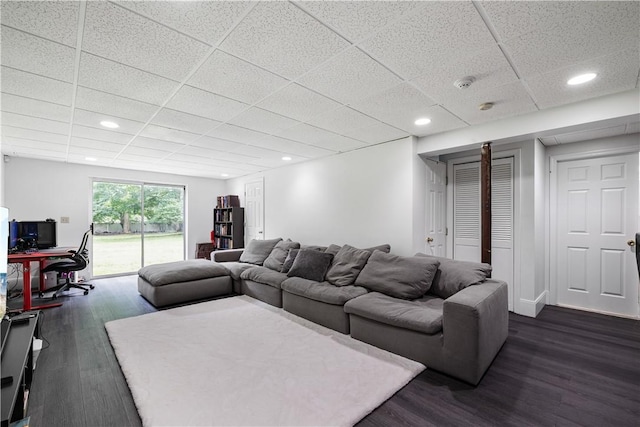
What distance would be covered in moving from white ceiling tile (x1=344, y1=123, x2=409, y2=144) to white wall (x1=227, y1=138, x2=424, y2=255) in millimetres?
164

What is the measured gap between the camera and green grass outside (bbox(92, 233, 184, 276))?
5934mm

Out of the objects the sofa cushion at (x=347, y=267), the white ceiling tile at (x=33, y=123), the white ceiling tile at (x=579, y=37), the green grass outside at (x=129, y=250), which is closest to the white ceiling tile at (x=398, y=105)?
the white ceiling tile at (x=579, y=37)

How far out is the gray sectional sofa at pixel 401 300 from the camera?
217 cm

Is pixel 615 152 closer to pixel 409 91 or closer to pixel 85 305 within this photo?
pixel 409 91

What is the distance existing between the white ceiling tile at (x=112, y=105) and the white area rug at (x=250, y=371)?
90.5 inches

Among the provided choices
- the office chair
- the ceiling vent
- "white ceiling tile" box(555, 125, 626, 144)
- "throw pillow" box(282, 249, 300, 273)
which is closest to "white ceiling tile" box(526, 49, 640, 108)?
the ceiling vent

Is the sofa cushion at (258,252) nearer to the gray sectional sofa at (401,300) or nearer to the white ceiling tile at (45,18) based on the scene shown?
the gray sectional sofa at (401,300)

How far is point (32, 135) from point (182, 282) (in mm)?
2682

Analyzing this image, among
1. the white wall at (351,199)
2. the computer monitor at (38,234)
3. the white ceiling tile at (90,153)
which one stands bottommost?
the computer monitor at (38,234)

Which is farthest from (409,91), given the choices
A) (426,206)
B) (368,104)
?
(426,206)

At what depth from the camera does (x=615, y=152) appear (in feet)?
11.8

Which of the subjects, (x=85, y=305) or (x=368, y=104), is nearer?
A: (x=368, y=104)

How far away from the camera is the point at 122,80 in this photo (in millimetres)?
2260

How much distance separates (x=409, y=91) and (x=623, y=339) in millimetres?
3302
